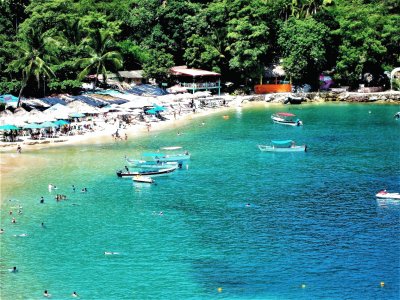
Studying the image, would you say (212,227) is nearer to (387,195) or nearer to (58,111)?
(387,195)

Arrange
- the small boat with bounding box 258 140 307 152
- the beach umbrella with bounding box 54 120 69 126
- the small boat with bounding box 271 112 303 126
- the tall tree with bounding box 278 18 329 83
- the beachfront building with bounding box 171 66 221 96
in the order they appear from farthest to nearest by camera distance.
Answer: the tall tree with bounding box 278 18 329 83 → the beachfront building with bounding box 171 66 221 96 → the small boat with bounding box 271 112 303 126 → the beach umbrella with bounding box 54 120 69 126 → the small boat with bounding box 258 140 307 152

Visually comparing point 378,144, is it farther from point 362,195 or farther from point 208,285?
point 208,285

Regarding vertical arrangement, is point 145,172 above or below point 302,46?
below

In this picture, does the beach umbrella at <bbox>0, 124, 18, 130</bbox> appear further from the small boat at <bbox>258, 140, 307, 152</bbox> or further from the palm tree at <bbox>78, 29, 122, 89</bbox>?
the small boat at <bbox>258, 140, 307, 152</bbox>

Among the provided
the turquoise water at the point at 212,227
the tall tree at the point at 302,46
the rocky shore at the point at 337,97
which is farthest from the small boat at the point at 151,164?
the tall tree at the point at 302,46

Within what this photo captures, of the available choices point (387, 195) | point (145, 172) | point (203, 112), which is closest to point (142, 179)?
point (145, 172)

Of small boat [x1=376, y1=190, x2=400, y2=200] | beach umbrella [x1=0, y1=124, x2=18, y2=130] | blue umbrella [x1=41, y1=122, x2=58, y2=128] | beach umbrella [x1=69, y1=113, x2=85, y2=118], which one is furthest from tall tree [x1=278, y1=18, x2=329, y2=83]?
small boat [x1=376, y1=190, x2=400, y2=200]
